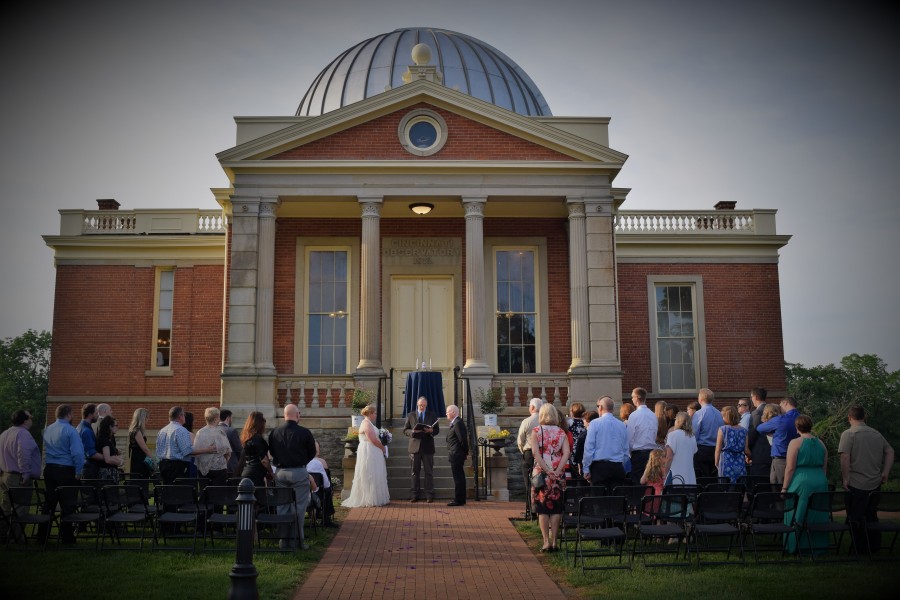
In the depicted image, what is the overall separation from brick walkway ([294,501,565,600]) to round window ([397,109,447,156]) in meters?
8.98

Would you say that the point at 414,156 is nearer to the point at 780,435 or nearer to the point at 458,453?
the point at 458,453

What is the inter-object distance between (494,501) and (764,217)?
1365 cm

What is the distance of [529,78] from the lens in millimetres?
28797

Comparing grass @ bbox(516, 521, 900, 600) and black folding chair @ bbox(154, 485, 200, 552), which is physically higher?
black folding chair @ bbox(154, 485, 200, 552)

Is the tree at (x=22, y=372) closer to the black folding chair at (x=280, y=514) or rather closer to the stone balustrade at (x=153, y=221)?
the stone balustrade at (x=153, y=221)

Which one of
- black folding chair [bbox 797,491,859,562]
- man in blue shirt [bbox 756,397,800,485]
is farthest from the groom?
black folding chair [bbox 797,491,859,562]

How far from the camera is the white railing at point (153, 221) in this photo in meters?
23.7

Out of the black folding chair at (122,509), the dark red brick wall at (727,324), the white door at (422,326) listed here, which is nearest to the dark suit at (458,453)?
the black folding chair at (122,509)

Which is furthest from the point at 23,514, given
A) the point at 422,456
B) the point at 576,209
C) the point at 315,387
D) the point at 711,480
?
the point at 576,209

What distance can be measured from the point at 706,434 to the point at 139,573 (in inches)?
304

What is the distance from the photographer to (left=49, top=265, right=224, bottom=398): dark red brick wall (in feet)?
75.0

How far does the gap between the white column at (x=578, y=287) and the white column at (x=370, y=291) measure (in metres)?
4.26

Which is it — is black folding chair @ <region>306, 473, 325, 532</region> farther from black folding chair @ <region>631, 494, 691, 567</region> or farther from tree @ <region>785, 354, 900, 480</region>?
tree @ <region>785, 354, 900, 480</region>

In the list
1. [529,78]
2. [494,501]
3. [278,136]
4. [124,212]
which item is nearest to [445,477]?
[494,501]
